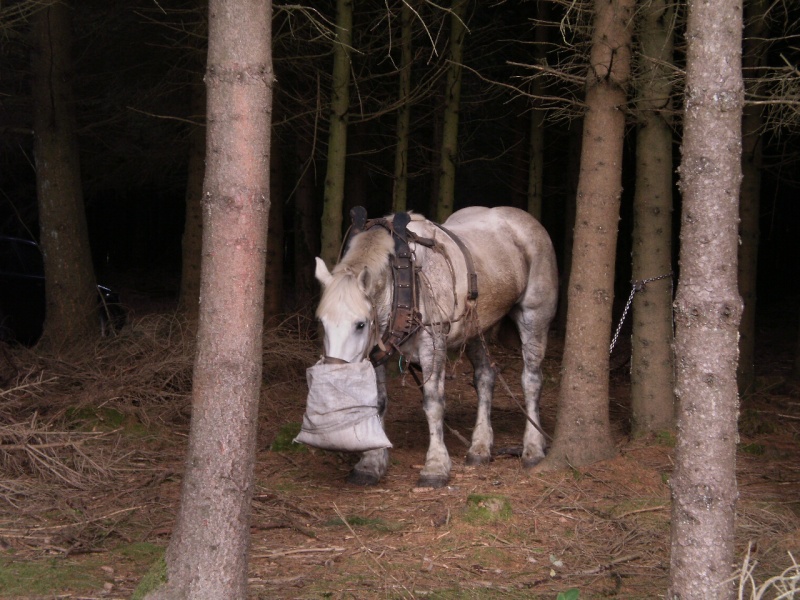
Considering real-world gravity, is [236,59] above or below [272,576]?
above

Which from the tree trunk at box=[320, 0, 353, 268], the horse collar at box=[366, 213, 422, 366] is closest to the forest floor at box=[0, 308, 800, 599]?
the horse collar at box=[366, 213, 422, 366]

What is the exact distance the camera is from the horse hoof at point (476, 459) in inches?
304

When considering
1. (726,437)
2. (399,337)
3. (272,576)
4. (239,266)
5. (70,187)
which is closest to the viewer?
(726,437)

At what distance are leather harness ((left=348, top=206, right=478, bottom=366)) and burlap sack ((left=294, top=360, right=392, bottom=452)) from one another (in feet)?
2.11

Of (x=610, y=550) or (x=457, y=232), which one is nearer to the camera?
(x=610, y=550)

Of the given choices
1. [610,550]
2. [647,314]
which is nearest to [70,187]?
[647,314]

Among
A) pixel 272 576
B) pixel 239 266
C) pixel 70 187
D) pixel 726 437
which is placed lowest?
pixel 272 576

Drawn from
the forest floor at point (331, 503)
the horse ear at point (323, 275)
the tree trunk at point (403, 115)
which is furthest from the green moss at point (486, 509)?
the tree trunk at point (403, 115)

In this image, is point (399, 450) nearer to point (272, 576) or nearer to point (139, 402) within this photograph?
point (139, 402)

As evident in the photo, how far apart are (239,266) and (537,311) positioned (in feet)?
16.0

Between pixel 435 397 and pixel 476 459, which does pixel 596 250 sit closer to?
pixel 435 397

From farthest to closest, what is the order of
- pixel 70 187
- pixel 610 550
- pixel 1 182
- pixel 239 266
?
pixel 1 182 → pixel 70 187 → pixel 610 550 → pixel 239 266

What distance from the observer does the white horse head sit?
6.38 metres

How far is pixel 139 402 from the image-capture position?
8375 millimetres
